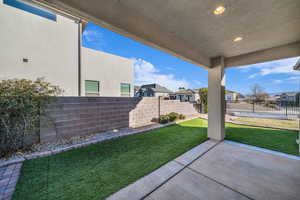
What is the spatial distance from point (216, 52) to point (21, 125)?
5657 millimetres

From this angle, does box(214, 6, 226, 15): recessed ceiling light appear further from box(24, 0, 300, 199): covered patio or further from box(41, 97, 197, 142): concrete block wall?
box(41, 97, 197, 142): concrete block wall

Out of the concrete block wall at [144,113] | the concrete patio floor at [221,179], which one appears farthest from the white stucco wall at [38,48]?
the concrete patio floor at [221,179]

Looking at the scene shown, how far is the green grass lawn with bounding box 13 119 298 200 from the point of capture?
179 centimetres

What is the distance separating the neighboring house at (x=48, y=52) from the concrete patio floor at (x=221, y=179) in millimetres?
5266

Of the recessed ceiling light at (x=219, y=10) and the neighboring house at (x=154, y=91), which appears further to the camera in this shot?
the neighboring house at (x=154, y=91)

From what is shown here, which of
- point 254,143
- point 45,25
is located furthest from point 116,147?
point 45,25

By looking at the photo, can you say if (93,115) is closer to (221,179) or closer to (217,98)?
(221,179)

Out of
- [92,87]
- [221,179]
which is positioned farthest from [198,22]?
[92,87]

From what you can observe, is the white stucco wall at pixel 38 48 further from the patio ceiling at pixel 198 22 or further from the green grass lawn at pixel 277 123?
the green grass lawn at pixel 277 123

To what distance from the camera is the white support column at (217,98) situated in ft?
12.3

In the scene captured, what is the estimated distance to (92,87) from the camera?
7.14 m

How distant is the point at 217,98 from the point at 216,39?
72.8 inches

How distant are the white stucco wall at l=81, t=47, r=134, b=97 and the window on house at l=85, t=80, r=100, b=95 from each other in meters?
0.18

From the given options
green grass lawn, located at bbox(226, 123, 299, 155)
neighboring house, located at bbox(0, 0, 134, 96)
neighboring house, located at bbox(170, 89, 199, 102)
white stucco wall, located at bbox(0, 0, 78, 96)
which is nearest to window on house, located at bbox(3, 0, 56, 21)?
neighboring house, located at bbox(0, 0, 134, 96)
